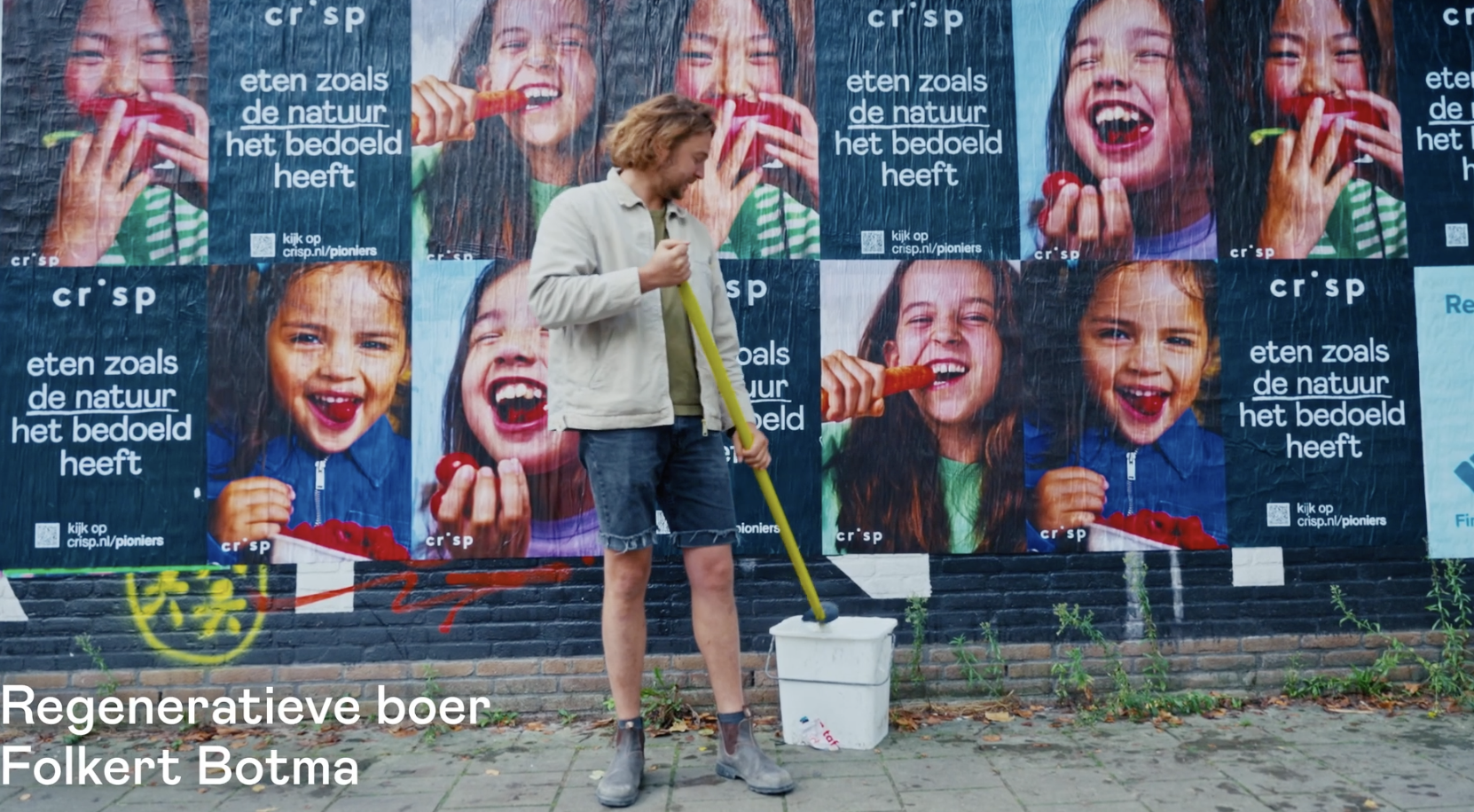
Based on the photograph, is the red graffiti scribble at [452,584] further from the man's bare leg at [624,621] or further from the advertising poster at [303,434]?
the man's bare leg at [624,621]

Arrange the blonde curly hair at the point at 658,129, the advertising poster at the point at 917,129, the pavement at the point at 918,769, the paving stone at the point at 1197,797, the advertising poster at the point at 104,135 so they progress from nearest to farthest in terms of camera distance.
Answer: the paving stone at the point at 1197,797 < the pavement at the point at 918,769 < the blonde curly hair at the point at 658,129 < the advertising poster at the point at 104,135 < the advertising poster at the point at 917,129

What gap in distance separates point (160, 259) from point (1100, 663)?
161 inches

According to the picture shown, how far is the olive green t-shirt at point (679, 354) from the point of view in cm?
348

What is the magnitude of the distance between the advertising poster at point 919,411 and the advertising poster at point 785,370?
0.05 meters

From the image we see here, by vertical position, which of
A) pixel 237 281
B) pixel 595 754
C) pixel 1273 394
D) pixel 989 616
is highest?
pixel 237 281

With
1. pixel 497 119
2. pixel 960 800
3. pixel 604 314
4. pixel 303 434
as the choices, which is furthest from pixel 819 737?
pixel 497 119

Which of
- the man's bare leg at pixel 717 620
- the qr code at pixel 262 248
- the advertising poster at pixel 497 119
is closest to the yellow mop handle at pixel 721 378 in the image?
the man's bare leg at pixel 717 620

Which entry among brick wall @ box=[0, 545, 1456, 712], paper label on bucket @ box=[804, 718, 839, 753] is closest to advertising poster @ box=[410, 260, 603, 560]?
brick wall @ box=[0, 545, 1456, 712]

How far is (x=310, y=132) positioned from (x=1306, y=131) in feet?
13.5

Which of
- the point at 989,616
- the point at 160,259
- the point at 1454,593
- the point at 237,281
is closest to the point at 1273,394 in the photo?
the point at 1454,593

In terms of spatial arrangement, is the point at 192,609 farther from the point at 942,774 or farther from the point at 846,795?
the point at 942,774

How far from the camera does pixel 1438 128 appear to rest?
4555mm

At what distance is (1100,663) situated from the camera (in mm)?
4371

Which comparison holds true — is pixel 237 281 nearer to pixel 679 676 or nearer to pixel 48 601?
pixel 48 601
